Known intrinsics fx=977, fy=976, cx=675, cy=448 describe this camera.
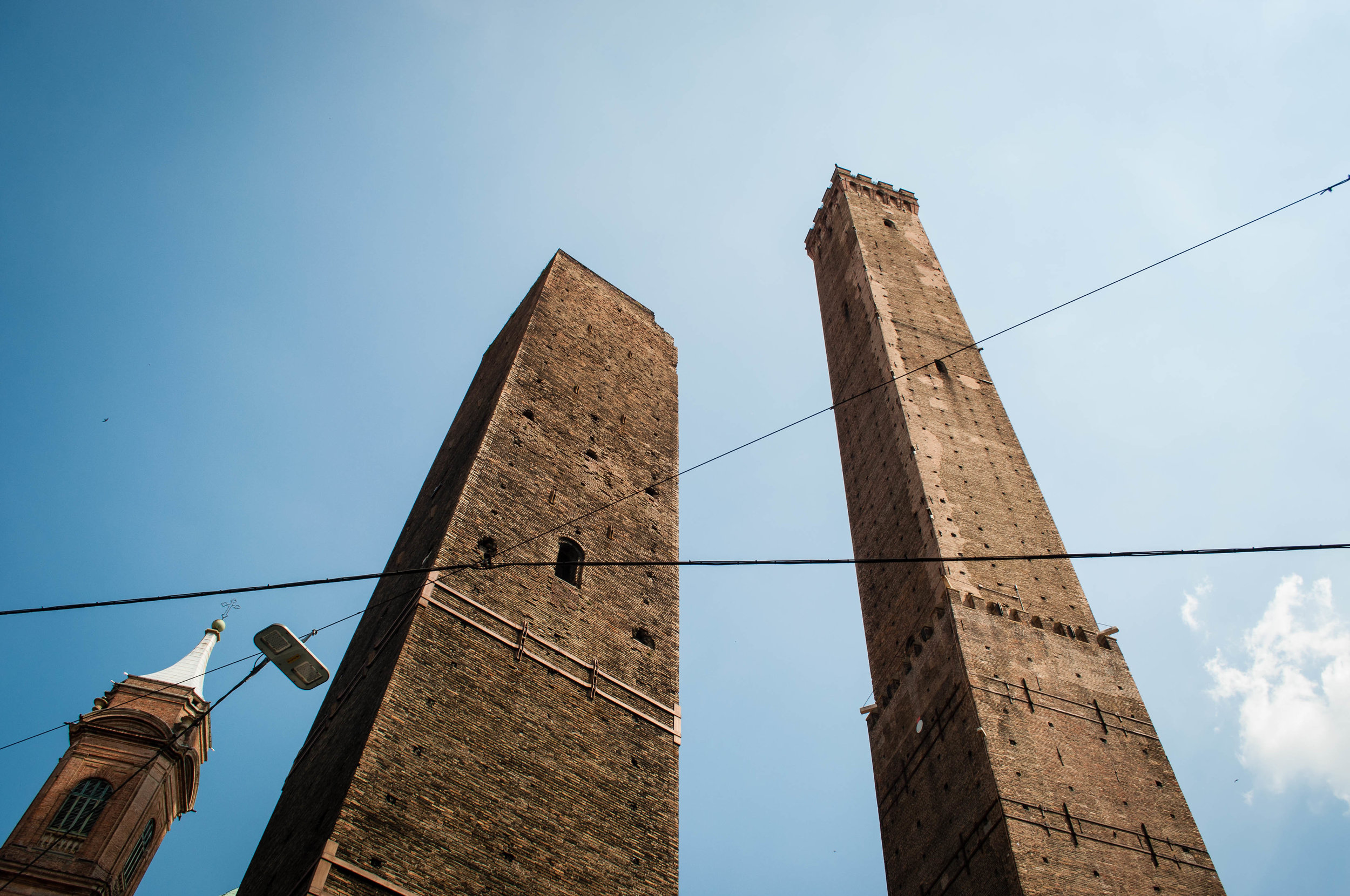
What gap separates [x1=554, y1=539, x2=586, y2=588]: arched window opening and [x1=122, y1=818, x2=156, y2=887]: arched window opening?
12.0m

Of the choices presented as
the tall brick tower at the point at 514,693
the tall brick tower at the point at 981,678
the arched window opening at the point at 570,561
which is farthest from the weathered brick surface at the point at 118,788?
the tall brick tower at the point at 981,678

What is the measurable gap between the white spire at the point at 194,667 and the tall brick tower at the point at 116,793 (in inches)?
1.4

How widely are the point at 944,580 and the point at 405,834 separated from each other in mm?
8000

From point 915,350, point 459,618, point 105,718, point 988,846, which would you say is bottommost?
point 988,846

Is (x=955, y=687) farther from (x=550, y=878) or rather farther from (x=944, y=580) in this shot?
(x=550, y=878)

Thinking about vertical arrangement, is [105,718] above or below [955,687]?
above

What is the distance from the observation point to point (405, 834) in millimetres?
7781

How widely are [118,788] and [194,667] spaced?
4079mm

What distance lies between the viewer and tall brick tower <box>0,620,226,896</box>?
55.2 feet

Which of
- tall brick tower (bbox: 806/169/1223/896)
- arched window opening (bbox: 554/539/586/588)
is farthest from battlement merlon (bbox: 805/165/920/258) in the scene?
arched window opening (bbox: 554/539/586/588)

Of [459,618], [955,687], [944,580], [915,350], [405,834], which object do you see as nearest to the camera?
[405,834]

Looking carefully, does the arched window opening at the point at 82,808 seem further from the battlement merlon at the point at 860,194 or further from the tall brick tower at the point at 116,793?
the battlement merlon at the point at 860,194

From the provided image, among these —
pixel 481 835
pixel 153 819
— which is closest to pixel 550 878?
pixel 481 835

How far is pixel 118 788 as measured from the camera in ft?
60.8
